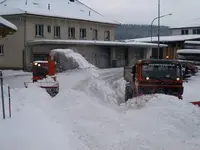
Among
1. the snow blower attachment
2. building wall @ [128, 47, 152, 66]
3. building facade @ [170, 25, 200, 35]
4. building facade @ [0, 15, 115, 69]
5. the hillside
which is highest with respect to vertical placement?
the hillside

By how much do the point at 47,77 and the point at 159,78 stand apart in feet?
22.9

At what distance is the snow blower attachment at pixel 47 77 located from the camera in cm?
1806

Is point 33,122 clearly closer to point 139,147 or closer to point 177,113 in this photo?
point 139,147

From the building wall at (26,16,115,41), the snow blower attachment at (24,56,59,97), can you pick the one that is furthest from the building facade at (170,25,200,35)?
the snow blower attachment at (24,56,59,97)

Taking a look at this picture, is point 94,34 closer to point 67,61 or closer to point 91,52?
point 91,52

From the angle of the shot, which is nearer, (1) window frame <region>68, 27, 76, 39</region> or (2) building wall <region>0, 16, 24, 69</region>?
(2) building wall <region>0, 16, 24, 69</region>

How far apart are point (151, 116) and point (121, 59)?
40733 mm

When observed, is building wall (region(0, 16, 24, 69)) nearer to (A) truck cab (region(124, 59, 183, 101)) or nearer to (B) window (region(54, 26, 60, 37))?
(B) window (region(54, 26, 60, 37))

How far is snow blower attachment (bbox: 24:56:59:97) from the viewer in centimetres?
1806

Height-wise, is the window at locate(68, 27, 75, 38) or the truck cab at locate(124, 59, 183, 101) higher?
the window at locate(68, 27, 75, 38)

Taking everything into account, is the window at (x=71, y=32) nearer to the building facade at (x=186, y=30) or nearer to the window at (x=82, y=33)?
the window at (x=82, y=33)

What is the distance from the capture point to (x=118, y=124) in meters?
11.7

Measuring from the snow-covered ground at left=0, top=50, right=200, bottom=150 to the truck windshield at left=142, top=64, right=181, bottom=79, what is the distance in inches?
60.7

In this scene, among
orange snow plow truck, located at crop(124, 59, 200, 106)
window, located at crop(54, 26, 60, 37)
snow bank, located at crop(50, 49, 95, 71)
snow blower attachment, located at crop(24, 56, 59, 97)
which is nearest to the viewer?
orange snow plow truck, located at crop(124, 59, 200, 106)
